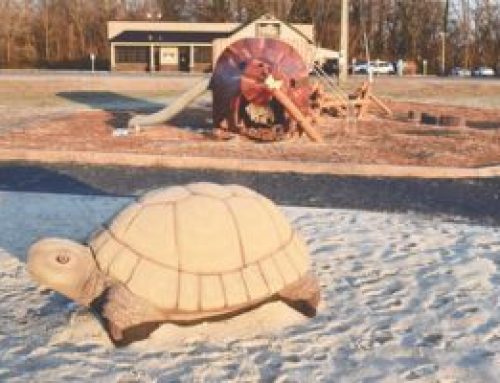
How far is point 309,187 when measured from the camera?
11.4 m

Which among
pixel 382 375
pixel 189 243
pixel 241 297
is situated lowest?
pixel 382 375

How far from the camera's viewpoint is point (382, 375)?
4.90 meters

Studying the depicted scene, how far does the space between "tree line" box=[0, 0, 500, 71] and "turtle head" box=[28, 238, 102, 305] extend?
65585mm

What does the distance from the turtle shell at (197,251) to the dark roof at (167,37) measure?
58201mm

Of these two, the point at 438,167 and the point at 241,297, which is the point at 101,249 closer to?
the point at 241,297

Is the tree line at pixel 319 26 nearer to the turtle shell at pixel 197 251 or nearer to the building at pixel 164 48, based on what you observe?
the building at pixel 164 48

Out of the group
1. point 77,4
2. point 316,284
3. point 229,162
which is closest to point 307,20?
point 77,4

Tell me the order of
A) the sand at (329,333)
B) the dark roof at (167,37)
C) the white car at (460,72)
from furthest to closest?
the dark roof at (167,37) → the white car at (460,72) → the sand at (329,333)

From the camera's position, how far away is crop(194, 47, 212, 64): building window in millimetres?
62688

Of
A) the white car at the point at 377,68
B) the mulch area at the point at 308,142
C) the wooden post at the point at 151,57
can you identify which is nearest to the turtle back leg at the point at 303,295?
the mulch area at the point at 308,142

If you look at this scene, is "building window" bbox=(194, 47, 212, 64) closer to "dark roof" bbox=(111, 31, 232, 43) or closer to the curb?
"dark roof" bbox=(111, 31, 232, 43)

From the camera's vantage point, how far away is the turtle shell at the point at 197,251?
5.28 m

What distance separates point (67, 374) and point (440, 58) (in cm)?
7069

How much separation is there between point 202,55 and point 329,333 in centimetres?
5924
